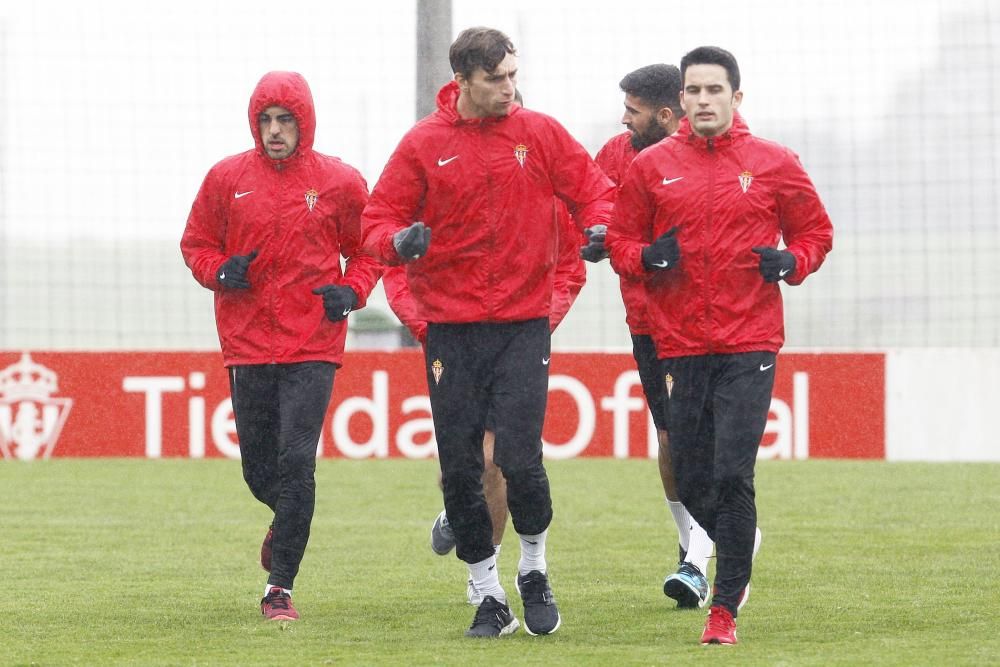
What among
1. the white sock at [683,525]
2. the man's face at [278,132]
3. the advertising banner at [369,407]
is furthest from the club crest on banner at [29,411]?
the white sock at [683,525]

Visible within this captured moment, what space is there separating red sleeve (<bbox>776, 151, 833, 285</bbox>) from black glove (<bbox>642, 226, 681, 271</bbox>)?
0.41 meters

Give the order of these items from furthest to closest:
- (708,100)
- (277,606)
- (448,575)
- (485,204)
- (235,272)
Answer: (448,575)
(235,272)
(277,606)
(485,204)
(708,100)

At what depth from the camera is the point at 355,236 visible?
7.83 metres

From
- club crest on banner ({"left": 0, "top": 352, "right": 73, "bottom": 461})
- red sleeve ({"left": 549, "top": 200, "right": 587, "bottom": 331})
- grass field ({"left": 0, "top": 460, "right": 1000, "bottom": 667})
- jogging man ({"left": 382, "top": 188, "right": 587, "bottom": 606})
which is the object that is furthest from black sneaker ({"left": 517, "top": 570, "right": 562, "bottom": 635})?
club crest on banner ({"left": 0, "top": 352, "right": 73, "bottom": 461})

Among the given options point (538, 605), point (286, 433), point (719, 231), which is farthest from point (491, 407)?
point (719, 231)

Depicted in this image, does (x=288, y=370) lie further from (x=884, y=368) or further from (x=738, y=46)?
(x=738, y=46)

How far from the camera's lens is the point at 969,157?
16453 millimetres

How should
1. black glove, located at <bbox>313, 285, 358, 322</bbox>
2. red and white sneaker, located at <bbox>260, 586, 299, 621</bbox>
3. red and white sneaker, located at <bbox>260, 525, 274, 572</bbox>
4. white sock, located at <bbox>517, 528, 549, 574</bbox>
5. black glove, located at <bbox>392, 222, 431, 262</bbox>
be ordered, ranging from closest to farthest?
black glove, located at <bbox>392, 222, 431, 262</bbox> < white sock, located at <bbox>517, 528, 549, 574</bbox> < red and white sneaker, located at <bbox>260, 586, 299, 621</bbox> < black glove, located at <bbox>313, 285, 358, 322</bbox> < red and white sneaker, located at <bbox>260, 525, 274, 572</bbox>

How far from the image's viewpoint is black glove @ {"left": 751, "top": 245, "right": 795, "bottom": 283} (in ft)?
21.4

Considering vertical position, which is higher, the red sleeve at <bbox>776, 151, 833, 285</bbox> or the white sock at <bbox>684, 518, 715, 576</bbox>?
the red sleeve at <bbox>776, 151, 833, 285</bbox>

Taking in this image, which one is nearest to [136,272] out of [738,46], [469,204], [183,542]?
[738,46]

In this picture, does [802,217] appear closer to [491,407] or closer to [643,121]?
[491,407]

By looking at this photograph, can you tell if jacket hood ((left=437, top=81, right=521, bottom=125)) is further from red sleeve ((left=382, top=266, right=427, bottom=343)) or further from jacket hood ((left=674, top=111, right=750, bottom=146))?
red sleeve ((left=382, top=266, right=427, bottom=343))

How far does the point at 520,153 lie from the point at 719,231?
0.76 meters
